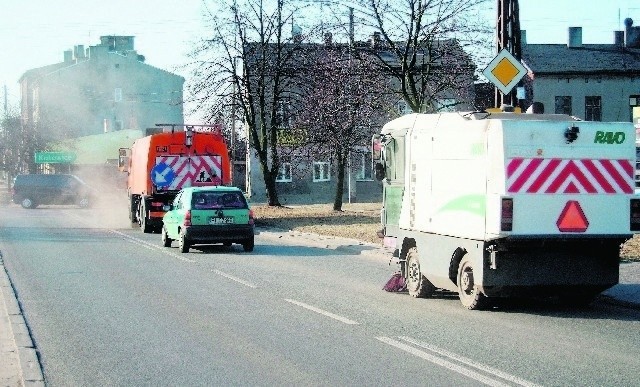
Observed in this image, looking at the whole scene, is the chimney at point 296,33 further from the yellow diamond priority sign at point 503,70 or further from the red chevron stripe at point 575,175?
the red chevron stripe at point 575,175

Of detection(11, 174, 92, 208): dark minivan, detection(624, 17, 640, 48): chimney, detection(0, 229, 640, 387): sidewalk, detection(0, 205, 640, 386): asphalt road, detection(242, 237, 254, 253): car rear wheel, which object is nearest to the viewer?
detection(0, 229, 640, 387): sidewalk

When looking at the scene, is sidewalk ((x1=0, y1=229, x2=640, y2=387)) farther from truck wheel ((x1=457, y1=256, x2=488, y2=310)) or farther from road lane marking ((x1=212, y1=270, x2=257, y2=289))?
road lane marking ((x1=212, y1=270, x2=257, y2=289))

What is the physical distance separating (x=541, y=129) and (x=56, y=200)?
48525mm

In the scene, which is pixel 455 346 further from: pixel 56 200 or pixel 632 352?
pixel 56 200

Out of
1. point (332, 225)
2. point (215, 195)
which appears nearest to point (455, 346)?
point (215, 195)

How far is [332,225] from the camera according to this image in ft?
104

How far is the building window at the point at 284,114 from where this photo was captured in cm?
4353

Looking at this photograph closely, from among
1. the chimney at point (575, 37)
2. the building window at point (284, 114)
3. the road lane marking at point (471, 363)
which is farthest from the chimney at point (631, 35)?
the road lane marking at point (471, 363)

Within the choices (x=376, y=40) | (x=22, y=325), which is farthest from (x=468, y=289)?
(x=376, y=40)

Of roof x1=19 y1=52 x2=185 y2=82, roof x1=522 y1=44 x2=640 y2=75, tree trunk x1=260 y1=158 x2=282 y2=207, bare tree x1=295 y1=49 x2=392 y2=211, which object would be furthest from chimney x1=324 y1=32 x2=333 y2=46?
roof x1=19 y1=52 x2=185 y2=82

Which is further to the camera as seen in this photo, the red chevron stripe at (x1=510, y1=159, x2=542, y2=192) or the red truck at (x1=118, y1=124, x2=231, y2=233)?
the red truck at (x1=118, y1=124, x2=231, y2=233)

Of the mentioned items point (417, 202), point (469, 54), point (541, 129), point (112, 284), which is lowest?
point (112, 284)

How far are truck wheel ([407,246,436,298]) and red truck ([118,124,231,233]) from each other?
62.1 feet

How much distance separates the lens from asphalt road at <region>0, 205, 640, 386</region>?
27.6ft
